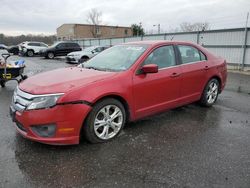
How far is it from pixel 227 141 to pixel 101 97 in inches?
84.9

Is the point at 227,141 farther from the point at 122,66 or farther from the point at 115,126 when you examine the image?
the point at 122,66

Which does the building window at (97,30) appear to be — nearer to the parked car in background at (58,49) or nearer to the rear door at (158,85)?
the parked car in background at (58,49)

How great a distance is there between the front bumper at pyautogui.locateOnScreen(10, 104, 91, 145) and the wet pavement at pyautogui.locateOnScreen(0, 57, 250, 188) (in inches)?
9.3

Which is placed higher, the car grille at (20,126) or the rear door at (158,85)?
the rear door at (158,85)

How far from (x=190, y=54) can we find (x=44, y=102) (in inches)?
131

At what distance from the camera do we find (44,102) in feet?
10.9

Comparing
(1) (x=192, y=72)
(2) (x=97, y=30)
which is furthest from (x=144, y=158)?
(2) (x=97, y=30)

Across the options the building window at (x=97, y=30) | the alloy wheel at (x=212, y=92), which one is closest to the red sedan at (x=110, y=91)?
the alloy wheel at (x=212, y=92)

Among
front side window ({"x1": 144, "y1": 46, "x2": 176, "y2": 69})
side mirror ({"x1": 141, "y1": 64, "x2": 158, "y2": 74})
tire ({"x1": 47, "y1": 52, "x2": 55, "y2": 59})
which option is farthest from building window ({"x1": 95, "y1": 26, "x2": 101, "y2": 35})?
side mirror ({"x1": 141, "y1": 64, "x2": 158, "y2": 74})

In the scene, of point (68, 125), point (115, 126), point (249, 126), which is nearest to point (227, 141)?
point (249, 126)

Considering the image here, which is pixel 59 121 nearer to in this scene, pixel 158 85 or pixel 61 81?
pixel 61 81

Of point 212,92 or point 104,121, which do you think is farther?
point 212,92

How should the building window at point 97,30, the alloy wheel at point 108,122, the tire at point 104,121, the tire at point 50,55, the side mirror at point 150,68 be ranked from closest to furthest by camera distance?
the tire at point 104,121, the alloy wheel at point 108,122, the side mirror at point 150,68, the tire at point 50,55, the building window at point 97,30

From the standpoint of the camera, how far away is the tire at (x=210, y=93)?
568 centimetres
